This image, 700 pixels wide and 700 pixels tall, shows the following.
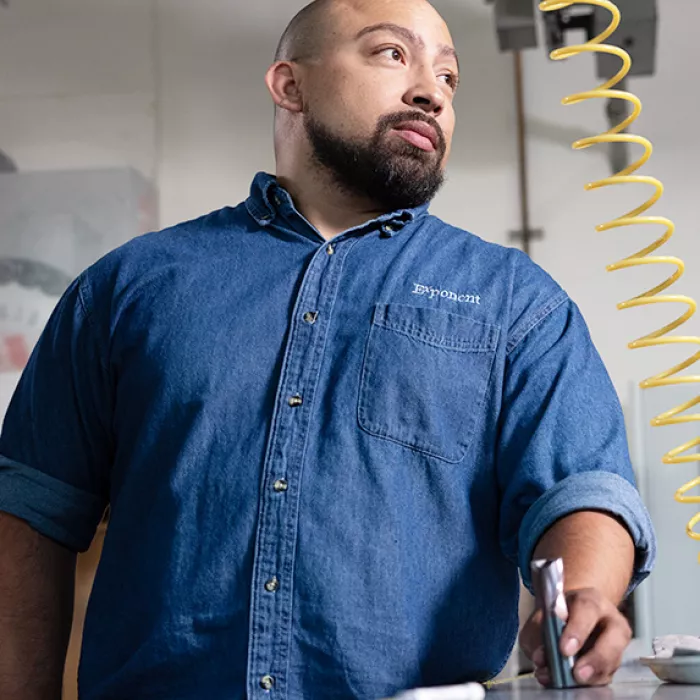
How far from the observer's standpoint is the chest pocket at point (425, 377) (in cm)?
118

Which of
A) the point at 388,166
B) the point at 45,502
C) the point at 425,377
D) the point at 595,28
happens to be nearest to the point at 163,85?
the point at 595,28

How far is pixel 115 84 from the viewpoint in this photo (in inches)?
131

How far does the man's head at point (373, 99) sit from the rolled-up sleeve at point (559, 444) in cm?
26

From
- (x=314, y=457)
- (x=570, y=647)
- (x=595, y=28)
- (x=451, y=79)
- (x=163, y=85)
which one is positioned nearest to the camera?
(x=570, y=647)

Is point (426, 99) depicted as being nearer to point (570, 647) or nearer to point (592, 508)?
point (592, 508)

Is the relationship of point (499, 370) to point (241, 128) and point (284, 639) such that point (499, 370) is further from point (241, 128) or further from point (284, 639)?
point (241, 128)

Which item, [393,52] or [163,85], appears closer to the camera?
[393,52]

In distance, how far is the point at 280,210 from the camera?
1.39 meters

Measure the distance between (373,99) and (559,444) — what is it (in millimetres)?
494

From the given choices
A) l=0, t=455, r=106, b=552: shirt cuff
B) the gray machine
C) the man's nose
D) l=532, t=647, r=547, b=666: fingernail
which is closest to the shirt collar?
the man's nose

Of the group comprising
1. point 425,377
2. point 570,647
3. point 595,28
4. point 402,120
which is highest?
point 595,28

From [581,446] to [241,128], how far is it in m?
2.32

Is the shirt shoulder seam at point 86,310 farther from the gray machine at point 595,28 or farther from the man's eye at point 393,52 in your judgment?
the gray machine at point 595,28

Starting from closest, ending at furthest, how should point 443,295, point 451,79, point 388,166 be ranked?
point 443,295
point 388,166
point 451,79
